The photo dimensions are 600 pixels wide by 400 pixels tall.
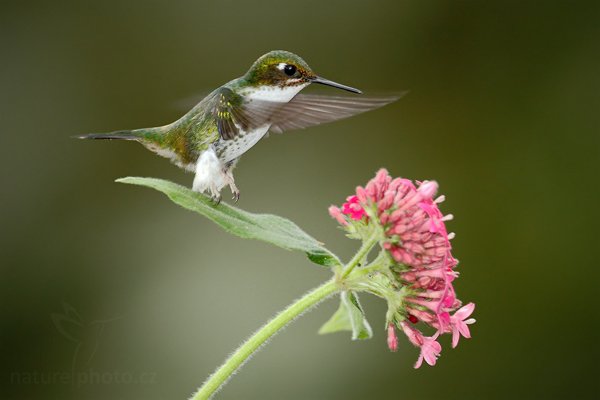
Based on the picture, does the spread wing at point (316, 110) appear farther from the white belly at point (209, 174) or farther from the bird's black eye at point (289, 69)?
the white belly at point (209, 174)

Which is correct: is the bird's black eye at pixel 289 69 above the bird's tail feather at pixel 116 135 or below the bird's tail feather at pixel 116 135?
above

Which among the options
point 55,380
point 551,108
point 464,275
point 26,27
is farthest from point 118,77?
point 551,108

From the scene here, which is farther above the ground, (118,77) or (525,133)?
(118,77)

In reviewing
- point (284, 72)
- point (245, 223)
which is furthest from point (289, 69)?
point (245, 223)

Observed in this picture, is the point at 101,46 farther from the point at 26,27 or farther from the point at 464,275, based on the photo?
the point at 464,275

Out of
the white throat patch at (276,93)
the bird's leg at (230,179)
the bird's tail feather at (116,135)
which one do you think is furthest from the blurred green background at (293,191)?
the white throat patch at (276,93)

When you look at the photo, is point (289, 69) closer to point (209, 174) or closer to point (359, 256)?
point (209, 174)
